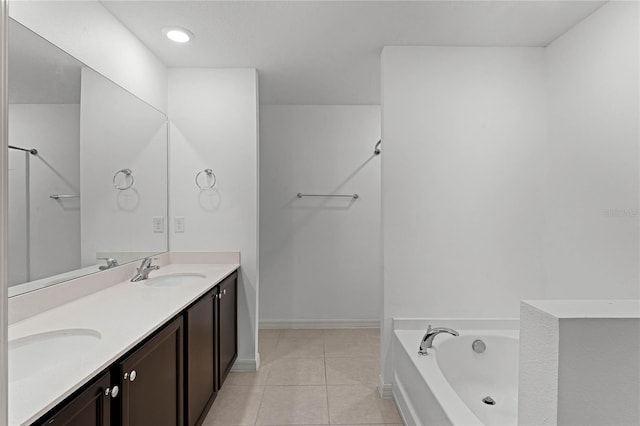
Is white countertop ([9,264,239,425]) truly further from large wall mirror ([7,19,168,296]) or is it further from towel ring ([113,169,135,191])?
towel ring ([113,169,135,191])

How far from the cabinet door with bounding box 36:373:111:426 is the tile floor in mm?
1269

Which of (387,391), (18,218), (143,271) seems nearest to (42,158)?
(18,218)

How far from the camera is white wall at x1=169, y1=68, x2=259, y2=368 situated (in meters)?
2.90

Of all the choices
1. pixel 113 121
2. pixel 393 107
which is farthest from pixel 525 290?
pixel 113 121

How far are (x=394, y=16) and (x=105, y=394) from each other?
2.28 m

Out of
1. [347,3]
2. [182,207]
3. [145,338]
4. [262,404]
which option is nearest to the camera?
[145,338]

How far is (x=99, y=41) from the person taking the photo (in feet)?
6.64

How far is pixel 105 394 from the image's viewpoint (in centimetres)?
113

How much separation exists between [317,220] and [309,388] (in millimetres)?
1820

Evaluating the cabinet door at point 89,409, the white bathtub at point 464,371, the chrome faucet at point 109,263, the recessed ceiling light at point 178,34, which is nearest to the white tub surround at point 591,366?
the white bathtub at point 464,371

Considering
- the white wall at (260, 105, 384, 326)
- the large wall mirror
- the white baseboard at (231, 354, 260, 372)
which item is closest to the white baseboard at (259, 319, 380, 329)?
the white wall at (260, 105, 384, 326)

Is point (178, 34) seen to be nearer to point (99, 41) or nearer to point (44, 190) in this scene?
point (99, 41)

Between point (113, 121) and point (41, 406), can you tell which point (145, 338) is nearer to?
point (41, 406)

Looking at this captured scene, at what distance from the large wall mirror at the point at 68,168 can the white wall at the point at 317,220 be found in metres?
1.61
